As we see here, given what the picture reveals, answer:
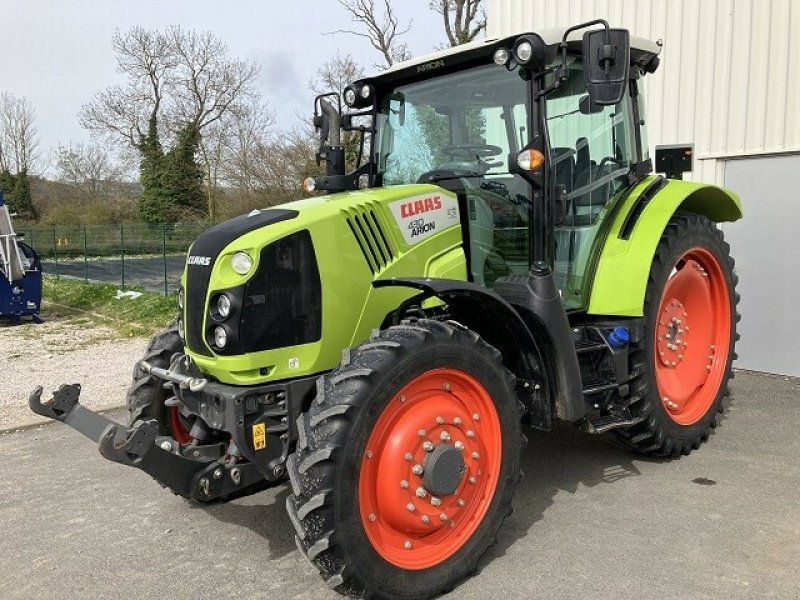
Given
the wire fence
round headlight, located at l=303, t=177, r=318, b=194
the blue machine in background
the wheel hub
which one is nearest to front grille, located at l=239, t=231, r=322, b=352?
the wheel hub

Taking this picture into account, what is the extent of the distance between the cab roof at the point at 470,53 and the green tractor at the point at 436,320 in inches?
0.7

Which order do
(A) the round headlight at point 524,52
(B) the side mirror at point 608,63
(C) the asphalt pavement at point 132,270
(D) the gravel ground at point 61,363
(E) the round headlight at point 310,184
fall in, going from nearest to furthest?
(B) the side mirror at point 608,63
(A) the round headlight at point 524,52
(E) the round headlight at point 310,184
(D) the gravel ground at point 61,363
(C) the asphalt pavement at point 132,270

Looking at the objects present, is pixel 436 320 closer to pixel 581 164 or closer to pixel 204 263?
pixel 204 263

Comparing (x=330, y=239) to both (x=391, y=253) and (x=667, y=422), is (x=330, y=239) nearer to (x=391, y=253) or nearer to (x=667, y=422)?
(x=391, y=253)

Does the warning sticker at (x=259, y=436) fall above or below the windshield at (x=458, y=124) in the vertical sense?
below

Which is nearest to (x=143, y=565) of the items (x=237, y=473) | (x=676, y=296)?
(x=237, y=473)

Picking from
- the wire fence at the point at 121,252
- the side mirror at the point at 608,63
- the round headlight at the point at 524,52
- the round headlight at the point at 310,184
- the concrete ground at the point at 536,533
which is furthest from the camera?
the wire fence at the point at 121,252

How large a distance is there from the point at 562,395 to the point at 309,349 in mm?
1297

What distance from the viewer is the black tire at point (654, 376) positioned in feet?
14.3

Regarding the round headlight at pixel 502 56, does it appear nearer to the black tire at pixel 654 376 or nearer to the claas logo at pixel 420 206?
the claas logo at pixel 420 206

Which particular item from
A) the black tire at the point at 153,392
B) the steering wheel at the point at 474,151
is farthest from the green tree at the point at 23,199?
the steering wheel at the point at 474,151

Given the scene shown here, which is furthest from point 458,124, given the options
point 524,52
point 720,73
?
point 720,73

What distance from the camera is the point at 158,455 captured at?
10.2 ft

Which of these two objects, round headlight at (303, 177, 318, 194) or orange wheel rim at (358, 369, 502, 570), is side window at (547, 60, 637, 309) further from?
round headlight at (303, 177, 318, 194)
